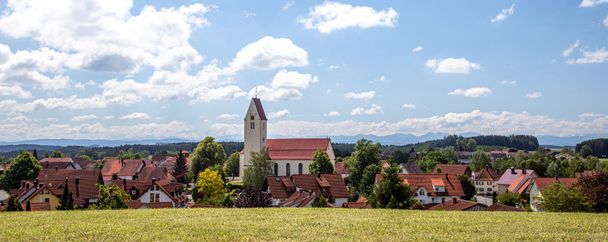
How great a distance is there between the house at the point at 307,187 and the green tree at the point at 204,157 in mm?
41119

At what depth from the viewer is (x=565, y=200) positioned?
3712 centimetres

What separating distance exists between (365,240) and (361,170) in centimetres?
7527

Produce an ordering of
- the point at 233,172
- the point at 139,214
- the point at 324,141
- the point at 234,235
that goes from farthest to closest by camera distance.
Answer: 1. the point at 233,172
2. the point at 324,141
3. the point at 139,214
4. the point at 234,235

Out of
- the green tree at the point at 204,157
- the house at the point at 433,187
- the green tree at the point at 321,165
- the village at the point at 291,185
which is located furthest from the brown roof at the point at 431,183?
the green tree at the point at 204,157

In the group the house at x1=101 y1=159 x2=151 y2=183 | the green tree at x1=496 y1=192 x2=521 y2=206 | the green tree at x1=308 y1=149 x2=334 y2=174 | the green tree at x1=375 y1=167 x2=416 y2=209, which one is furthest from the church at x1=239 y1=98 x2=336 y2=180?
the green tree at x1=375 y1=167 x2=416 y2=209

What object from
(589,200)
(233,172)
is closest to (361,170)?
(233,172)

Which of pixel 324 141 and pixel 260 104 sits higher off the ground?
pixel 260 104

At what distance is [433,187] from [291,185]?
1803 centimetres

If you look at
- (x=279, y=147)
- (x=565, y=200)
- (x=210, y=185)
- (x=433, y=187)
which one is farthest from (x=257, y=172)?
(x=565, y=200)

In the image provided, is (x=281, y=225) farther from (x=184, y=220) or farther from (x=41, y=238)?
(x=41, y=238)

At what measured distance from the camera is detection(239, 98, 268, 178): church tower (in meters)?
111

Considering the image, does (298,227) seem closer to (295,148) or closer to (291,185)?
(291,185)

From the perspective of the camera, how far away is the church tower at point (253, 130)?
111 meters

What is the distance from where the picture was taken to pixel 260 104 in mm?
114062
